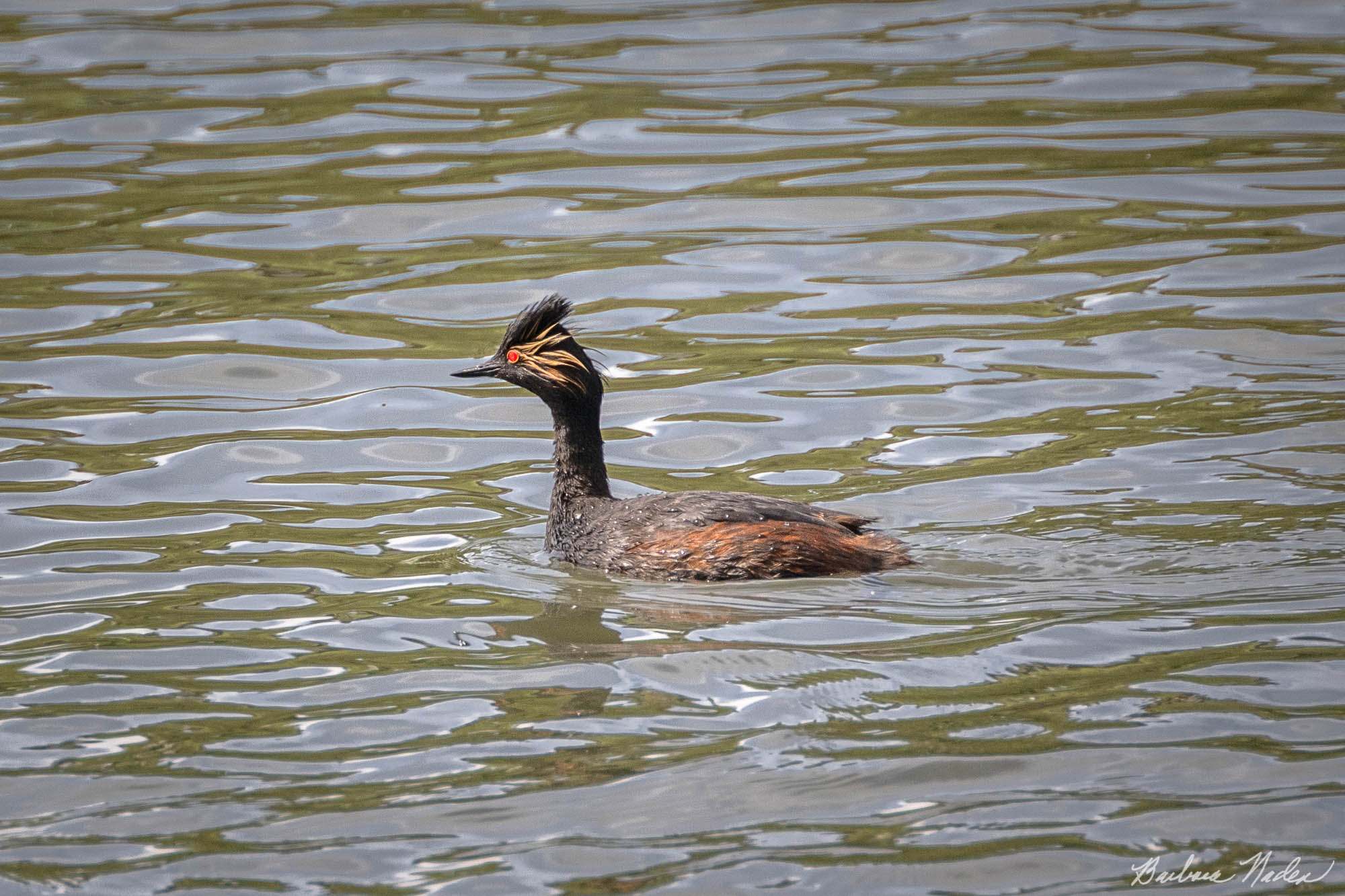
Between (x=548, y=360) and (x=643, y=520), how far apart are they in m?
1.16

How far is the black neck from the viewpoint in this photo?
9336mm

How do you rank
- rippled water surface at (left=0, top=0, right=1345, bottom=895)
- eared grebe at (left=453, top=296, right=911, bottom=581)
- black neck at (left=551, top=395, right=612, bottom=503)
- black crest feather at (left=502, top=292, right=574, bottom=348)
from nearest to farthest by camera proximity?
rippled water surface at (left=0, top=0, right=1345, bottom=895) < eared grebe at (left=453, top=296, right=911, bottom=581) < black crest feather at (left=502, top=292, right=574, bottom=348) < black neck at (left=551, top=395, right=612, bottom=503)

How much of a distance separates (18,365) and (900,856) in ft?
30.4

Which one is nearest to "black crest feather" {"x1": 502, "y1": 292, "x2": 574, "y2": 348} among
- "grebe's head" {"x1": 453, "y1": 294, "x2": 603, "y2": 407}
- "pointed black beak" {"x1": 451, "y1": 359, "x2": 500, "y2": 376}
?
"grebe's head" {"x1": 453, "y1": 294, "x2": 603, "y2": 407}

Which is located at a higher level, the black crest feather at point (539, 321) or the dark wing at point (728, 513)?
the black crest feather at point (539, 321)

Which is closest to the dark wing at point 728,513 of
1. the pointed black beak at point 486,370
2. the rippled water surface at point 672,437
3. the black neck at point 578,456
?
the rippled water surface at point 672,437

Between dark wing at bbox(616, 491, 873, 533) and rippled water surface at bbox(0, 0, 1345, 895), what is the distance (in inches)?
15.7

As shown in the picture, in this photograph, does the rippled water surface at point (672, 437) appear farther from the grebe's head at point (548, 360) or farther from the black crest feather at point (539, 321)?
the black crest feather at point (539, 321)

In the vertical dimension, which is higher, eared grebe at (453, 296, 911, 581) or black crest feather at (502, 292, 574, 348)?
black crest feather at (502, 292, 574, 348)

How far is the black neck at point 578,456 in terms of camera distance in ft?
30.6

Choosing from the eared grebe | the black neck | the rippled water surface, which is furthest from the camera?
the black neck

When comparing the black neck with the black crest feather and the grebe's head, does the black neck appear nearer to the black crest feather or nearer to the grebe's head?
the grebe's head

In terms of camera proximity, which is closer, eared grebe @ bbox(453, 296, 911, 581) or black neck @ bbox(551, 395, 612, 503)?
eared grebe @ bbox(453, 296, 911, 581)

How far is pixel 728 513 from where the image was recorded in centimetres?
840
